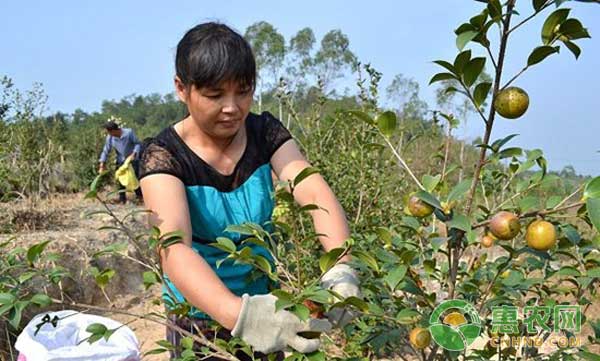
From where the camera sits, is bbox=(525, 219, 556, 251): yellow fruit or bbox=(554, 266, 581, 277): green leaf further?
bbox=(554, 266, 581, 277): green leaf

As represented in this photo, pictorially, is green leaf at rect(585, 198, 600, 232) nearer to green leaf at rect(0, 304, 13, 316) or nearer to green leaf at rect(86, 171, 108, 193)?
green leaf at rect(86, 171, 108, 193)

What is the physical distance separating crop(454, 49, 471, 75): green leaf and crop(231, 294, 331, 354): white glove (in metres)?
0.45

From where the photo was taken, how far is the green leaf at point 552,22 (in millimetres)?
810

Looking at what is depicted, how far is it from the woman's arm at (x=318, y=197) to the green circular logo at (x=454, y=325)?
25cm

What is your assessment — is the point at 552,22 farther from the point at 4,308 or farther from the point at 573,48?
the point at 4,308

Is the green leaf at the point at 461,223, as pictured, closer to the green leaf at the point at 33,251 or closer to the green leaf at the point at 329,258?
the green leaf at the point at 329,258

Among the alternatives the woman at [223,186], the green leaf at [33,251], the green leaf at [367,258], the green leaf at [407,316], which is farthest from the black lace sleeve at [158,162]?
the green leaf at [407,316]

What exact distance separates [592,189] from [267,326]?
Answer: 0.54m

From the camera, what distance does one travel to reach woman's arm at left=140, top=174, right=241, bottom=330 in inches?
39.3

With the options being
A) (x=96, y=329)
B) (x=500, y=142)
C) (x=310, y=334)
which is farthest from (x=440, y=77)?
(x=96, y=329)

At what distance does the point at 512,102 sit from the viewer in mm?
775

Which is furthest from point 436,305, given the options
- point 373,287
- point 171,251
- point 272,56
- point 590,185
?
point 272,56

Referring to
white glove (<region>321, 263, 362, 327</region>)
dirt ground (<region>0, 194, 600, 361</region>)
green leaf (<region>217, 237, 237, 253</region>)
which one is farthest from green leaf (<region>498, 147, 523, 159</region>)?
dirt ground (<region>0, 194, 600, 361</region>)

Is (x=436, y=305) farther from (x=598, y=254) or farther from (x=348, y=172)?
(x=348, y=172)
